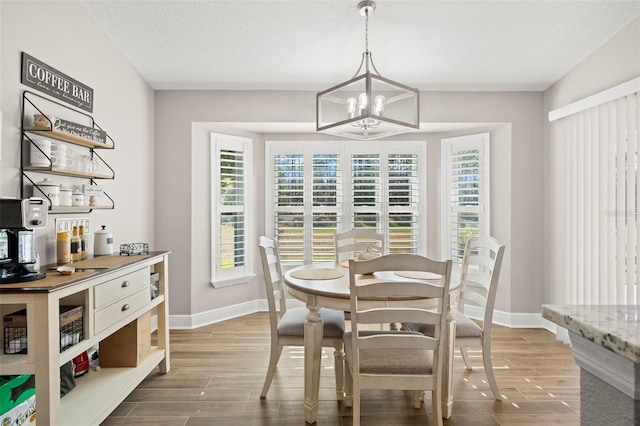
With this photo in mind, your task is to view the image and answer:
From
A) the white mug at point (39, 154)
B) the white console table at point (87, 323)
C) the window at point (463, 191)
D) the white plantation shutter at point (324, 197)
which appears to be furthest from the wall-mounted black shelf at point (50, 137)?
the window at point (463, 191)

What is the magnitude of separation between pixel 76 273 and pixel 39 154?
2.47 feet

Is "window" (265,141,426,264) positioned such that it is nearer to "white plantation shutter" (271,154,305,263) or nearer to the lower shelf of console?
"white plantation shutter" (271,154,305,263)

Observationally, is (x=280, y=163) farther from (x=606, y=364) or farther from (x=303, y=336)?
(x=606, y=364)

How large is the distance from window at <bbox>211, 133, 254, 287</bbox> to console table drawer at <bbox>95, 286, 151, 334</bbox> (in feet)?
4.97

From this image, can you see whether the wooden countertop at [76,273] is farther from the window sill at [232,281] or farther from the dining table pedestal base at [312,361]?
the window sill at [232,281]

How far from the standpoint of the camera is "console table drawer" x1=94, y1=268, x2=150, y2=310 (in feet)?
6.28

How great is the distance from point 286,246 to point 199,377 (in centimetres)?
196

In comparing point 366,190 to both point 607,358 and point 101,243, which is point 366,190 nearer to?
point 101,243

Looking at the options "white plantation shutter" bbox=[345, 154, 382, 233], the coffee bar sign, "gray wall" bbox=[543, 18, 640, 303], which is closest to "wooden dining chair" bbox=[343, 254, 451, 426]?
the coffee bar sign

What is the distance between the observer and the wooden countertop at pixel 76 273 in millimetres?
1521

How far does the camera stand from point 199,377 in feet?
→ 8.74

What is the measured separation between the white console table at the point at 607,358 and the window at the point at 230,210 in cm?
357

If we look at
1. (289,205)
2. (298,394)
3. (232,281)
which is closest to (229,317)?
(232,281)

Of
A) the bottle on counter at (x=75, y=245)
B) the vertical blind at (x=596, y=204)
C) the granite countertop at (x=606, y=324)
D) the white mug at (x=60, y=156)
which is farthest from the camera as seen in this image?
the vertical blind at (x=596, y=204)
